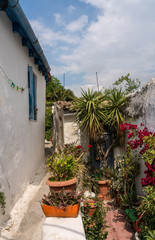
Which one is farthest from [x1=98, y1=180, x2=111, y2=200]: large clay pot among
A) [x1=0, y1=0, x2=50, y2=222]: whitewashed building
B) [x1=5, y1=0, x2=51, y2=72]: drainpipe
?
[x1=5, y1=0, x2=51, y2=72]: drainpipe

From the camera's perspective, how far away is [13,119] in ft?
11.2

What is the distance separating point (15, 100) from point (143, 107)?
2.64 m

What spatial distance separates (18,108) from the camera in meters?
3.72

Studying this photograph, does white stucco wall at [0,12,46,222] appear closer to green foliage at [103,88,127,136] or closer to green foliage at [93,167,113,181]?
green foliage at [93,167,113,181]

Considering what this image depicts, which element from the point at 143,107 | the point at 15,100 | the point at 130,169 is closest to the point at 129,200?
the point at 130,169

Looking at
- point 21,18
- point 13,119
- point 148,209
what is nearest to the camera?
point 148,209

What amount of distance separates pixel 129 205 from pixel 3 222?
279cm

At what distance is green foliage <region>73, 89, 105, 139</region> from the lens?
16.8 feet

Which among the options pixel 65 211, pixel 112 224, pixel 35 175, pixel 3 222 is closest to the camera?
pixel 65 211

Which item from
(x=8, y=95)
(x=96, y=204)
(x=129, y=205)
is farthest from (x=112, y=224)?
(x=8, y=95)

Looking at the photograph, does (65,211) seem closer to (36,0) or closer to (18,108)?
(18,108)

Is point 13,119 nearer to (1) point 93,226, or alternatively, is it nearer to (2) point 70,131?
(1) point 93,226

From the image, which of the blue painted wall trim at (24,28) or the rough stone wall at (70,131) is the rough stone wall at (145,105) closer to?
the rough stone wall at (70,131)

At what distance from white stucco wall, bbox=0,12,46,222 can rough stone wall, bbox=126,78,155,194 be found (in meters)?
2.59
